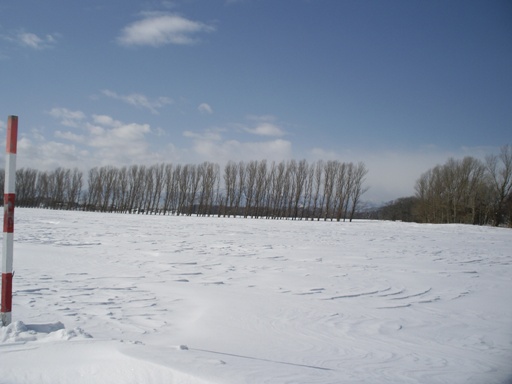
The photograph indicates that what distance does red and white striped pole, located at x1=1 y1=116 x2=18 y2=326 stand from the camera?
2.35 m

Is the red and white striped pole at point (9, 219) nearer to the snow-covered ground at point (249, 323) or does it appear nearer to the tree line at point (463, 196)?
the snow-covered ground at point (249, 323)

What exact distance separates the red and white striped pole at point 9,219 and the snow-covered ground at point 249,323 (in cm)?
23

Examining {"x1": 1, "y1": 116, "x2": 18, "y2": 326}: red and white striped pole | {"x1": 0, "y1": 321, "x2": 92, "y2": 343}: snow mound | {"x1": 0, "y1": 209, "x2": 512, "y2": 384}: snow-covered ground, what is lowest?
{"x1": 0, "y1": 209, "x2": 512, "y2": 384}: snow-covered ground

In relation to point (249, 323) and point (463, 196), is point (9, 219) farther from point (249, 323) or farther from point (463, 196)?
point (463, 196)

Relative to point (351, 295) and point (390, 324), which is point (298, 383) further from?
point (351, 295)

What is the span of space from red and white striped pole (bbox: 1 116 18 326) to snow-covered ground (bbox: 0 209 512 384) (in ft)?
0.75

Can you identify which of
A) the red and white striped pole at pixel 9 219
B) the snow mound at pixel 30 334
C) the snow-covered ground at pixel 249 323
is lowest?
the snow-covered ground at pixel 249 323

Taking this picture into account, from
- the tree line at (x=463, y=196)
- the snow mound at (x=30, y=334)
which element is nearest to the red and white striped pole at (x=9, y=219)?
the snow mound at (x=30, y=334)

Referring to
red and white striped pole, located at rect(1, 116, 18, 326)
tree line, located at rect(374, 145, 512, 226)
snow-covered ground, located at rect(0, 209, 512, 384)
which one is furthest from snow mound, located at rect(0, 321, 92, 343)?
tree line, located at rect(374, 145, 512, 226)

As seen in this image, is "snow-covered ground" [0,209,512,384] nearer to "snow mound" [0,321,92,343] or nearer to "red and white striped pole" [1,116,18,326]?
"snow mound" [0,321,92,343]

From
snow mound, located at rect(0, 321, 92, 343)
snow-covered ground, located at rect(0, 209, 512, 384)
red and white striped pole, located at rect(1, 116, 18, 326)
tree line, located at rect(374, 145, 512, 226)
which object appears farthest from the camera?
tree line, located at rect(374, 145, 512, 226)

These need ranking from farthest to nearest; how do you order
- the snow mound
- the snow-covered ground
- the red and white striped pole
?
1. the red and white striped pole
2. the snow mound
3. the snow-covered ground

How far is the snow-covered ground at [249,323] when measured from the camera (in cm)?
183

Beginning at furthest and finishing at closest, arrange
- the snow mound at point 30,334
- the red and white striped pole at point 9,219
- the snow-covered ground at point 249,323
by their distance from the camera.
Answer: the red and white striped pole at point 9,219
the snow mound at point 30,334
the snow-covered ground at point 249,323
